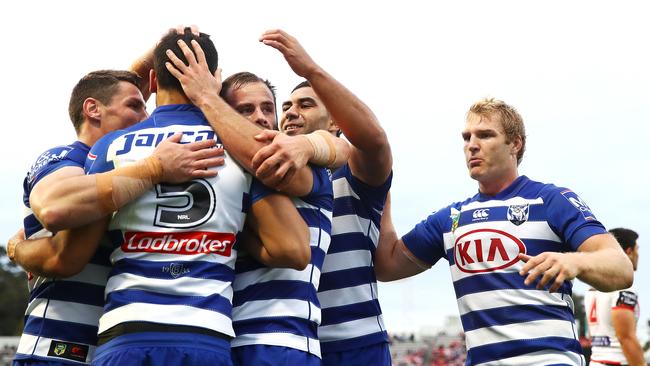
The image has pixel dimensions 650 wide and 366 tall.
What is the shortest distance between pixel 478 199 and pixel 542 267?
1.65 m

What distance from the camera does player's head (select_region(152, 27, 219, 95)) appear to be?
505 cm

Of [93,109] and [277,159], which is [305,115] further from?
[277,159]

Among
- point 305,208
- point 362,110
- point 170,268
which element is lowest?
point 170,268

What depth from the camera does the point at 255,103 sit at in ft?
17.9

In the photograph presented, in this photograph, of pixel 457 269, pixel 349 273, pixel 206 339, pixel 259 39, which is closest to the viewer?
pixel 206 339

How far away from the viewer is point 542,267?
16.5 feet

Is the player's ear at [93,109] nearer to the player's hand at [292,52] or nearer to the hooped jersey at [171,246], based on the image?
the hooped jersey at [171,246]

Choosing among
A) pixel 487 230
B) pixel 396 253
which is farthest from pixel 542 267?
pixel 396 253

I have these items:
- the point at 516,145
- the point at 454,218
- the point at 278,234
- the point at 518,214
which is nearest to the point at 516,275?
the point at 518,214

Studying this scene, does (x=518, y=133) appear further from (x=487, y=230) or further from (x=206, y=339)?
(x=206, y=339)

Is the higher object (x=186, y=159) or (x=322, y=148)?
(x=322, y=148)

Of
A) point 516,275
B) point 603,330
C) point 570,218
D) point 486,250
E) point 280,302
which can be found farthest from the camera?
point 603,330

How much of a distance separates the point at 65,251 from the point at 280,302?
1.14m

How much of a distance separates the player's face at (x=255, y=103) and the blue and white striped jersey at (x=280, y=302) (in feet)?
1.63
